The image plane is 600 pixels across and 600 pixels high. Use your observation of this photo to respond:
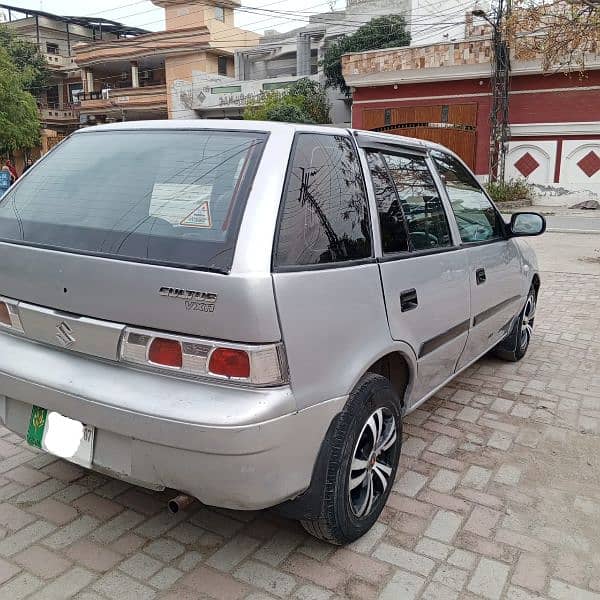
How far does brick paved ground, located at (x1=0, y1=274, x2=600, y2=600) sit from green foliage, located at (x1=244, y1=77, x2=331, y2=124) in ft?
87.7

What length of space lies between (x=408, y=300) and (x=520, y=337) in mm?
2469

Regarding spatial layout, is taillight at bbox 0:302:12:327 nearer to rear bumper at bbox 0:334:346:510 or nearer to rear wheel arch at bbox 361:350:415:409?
rear bumper at bbox 0:334:346:510

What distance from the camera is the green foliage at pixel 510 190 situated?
2033 cm

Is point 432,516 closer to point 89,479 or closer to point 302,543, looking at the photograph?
point 302,543

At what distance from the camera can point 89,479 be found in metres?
2.94

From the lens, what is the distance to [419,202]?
310 centimetres

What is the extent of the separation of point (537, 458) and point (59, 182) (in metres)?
2.92

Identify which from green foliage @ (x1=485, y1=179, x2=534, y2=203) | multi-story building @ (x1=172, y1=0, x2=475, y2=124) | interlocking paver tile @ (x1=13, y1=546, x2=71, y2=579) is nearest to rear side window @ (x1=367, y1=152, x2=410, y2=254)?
interlocking paver tile @ (x1=13, y1=546, x2=71, y2=579)

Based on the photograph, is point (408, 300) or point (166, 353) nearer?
point (166, 353)

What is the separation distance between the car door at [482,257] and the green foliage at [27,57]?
43.9m

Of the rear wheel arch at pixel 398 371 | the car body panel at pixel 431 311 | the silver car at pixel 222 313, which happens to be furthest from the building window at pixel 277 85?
the rear wheel arch at pixel 398 371

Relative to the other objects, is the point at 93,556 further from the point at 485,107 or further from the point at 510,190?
the point at 485,107

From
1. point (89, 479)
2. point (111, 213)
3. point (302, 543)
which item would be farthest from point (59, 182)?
point (302, 543)

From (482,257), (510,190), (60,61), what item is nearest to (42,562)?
(482,257)
